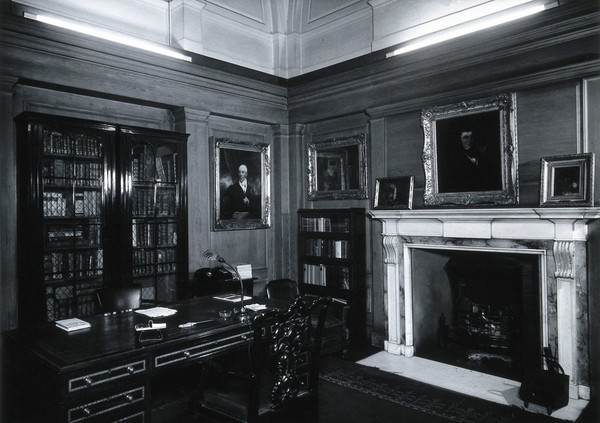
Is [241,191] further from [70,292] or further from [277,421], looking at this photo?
[277,421]

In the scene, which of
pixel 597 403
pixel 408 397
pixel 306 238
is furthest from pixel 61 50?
pixel 597 403

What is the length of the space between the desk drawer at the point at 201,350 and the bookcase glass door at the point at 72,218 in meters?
1.72

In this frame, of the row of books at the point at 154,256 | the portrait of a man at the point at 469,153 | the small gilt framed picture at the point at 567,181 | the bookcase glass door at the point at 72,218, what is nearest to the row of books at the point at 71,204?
the bookcase glass door at the point at 72,218

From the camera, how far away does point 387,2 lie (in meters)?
5.14

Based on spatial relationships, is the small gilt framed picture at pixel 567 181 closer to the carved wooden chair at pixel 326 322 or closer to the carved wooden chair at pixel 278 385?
the carved wooden chair at pixel 326 322

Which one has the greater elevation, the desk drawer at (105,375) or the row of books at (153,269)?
the row of books at (153,269)

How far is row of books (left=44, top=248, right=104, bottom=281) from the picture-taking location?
4.09 meters

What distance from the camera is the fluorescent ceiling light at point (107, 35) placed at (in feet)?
13.8

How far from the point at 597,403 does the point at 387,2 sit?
14.8 feet

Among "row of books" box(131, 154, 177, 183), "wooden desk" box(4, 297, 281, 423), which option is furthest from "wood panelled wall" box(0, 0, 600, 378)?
"wooden desk" box(4, 297, 281, 423)

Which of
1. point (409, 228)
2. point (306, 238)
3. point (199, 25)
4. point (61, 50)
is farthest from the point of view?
point (306, 238)

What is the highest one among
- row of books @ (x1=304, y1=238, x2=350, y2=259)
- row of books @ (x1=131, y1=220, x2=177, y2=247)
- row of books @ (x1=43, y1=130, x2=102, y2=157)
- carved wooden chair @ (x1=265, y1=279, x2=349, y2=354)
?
row of books @ (x1=43, y1=130, x2=102, y2=157)

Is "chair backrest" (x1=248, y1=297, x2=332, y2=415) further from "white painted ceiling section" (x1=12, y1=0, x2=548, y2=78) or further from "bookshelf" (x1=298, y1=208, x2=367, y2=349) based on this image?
"white painted ceiling section" (x1=12, y1=0, x2=548, y2=78)

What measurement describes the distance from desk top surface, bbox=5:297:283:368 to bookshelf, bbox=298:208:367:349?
2.00 m
